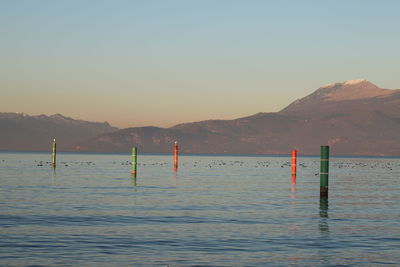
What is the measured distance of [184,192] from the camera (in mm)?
49875

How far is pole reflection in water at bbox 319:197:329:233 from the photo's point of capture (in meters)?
28.8

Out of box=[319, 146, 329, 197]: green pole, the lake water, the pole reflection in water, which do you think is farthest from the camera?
box=[319, 146, 329, 197]: green pole

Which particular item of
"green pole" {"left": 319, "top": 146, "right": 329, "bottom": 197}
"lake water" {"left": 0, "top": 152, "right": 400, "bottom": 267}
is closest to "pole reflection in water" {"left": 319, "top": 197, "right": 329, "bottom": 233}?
"lake water" {"left": 0, "top": 152, "right": 400, "bottom": 267}

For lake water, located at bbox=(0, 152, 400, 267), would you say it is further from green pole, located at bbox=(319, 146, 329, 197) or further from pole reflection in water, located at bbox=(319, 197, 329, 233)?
green pole, located at bbox=(319, 146, 329, 197)

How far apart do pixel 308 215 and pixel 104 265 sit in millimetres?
16626

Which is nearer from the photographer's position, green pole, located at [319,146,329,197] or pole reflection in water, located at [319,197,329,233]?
pole reflection in water, located at [319,197,329,233]

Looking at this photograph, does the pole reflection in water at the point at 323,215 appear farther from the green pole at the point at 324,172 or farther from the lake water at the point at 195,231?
the green pole at the point at 324,172

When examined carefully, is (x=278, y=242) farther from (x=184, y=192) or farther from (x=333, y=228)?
(x=184, y=192)

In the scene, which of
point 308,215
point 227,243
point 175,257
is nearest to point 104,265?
point 175,257

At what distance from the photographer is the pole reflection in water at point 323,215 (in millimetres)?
28766

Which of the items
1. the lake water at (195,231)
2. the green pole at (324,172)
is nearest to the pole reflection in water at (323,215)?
the lake water at (195,231)

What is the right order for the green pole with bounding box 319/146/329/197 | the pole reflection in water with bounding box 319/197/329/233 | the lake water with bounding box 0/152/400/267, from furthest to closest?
the green pole with bounding box 319/146/329/197, the pole reflection in water with bounding box 319/197/329/233, the lake water with bounding box 0/152/400/267

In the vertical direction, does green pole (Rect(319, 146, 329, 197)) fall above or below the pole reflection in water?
above

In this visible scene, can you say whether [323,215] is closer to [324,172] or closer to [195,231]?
[195,231]
